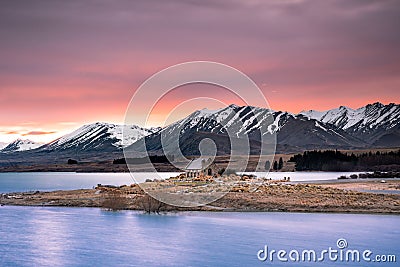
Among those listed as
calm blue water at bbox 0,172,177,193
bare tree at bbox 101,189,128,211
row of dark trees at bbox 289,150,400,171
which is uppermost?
row of dark trees at bbox 289,150,400,171

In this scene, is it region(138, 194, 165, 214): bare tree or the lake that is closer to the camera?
region(138, 194, 165, 214): bare tree

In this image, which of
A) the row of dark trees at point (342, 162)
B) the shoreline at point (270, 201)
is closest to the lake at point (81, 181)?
the row of dark trees at point (342, 162)

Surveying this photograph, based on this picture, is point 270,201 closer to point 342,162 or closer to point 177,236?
point 177,236

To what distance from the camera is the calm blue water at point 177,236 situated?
27328mm

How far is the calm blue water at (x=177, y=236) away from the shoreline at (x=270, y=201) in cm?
306

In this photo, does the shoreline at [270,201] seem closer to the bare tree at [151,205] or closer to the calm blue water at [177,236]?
the bare tree at [151,205]

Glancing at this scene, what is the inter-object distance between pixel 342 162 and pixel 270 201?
8000 cm

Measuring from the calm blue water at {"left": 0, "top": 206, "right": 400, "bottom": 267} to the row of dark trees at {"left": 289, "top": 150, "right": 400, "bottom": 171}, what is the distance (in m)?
81.1

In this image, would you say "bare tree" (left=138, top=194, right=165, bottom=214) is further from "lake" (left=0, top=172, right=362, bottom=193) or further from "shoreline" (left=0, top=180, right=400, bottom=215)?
"lake" (left=0, top=172, right=362, bottom=193)

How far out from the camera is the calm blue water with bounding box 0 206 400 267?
27328mm

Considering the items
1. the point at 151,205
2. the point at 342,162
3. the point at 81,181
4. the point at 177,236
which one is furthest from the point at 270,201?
the point at 342,162

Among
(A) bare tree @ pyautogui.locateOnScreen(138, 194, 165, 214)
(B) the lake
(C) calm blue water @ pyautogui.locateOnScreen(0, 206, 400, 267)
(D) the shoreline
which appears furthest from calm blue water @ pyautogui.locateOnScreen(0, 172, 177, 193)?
(C) calm blue water @ pyautogui.locateOnScreen(0, 206, 400, 267)

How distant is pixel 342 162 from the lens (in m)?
126

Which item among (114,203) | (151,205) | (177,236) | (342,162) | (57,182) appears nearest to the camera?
(177,236)
